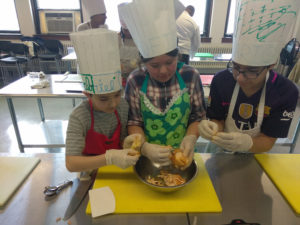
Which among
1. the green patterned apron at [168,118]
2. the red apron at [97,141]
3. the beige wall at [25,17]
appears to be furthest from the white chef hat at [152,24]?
the beige wall at [25,17]

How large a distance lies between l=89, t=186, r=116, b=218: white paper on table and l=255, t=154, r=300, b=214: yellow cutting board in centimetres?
67

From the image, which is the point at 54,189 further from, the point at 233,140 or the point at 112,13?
the point at 112,13

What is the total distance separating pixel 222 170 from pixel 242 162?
0.13m

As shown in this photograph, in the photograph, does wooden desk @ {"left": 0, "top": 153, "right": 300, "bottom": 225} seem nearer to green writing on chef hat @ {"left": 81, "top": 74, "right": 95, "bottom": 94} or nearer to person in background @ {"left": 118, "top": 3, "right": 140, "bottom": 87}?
green writing on chef hat @ {"left": 81, "top": 74, "right": 95, "bottom": 94}

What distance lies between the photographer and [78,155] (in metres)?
0.85

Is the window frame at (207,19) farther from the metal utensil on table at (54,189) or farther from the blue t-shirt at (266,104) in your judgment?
the metal utensil on table at (54,189)

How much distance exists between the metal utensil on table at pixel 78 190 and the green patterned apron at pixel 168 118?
0.36m

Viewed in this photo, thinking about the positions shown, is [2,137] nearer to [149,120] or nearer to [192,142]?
[149,120]

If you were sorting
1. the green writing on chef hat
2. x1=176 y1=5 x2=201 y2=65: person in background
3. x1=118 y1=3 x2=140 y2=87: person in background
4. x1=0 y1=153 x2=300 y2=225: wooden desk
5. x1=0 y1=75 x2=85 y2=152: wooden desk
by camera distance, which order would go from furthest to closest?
x1=176 y1=5 x2=201 y2=65: person in background < x1=0 y1=75 x2=85 y2=152: wooden desk < x1=118 y1=3 x2=140 y2=87: person in background < the green writing on chef hat < x1=0 y1=153 x2=300 y2=225: wooden desk

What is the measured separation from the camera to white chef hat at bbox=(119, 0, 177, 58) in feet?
2.63

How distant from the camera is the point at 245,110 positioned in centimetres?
109

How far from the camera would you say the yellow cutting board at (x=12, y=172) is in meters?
0.80

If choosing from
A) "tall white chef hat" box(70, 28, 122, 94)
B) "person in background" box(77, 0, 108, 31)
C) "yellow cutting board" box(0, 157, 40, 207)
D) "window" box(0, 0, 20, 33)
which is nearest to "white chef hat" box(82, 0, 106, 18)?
"person in background" box(77, 0, 108, 31)

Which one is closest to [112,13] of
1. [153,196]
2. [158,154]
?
[158,154]
